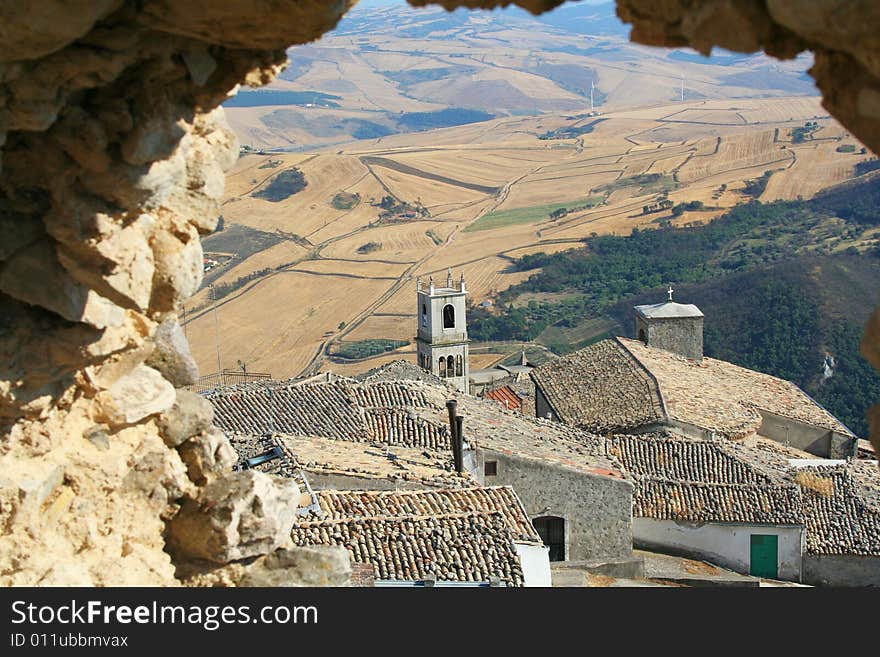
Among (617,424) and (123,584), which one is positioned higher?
(617,424)

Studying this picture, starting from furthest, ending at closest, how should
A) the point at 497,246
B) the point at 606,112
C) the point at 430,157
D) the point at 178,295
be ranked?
the point at 606,112, the point at 430,157, the point at 497,246, the point at 178,295

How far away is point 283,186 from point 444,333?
62.5m

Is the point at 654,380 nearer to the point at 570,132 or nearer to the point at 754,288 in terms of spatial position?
the point at 754,288

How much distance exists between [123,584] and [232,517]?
71cm

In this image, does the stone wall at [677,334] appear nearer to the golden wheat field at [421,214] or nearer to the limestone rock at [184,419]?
the golden wheat field at [421,214]

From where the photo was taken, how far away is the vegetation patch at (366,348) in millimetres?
57750

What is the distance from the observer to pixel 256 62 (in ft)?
15.8

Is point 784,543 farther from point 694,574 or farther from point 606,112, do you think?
point 606,112

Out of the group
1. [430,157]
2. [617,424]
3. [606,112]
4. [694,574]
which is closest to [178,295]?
[694,574]

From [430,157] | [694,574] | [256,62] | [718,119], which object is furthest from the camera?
[718,119]

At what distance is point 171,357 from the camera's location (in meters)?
6.47

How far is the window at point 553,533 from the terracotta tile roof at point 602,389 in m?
6.95

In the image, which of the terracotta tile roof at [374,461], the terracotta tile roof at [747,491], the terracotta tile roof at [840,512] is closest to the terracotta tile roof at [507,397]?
the terracotta tile roof at [747,491]

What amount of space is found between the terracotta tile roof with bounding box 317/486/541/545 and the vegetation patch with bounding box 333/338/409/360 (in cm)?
4180
